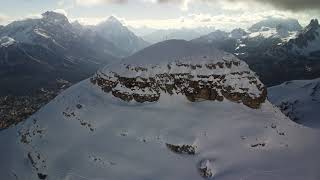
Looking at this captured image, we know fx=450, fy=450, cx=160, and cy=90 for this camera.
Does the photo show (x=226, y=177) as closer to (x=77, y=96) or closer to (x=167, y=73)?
(x=167, y=73)

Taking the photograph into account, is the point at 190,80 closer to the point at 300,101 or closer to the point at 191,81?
the point at 191,81

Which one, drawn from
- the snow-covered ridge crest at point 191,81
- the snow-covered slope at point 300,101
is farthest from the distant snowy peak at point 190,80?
the snow-covered slope at point 300,101

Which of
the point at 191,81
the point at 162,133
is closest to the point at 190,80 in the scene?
the point at 191,81

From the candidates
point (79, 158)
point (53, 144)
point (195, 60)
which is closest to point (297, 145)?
point (195, 60)

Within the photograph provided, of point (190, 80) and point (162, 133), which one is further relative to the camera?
point (190, 80)

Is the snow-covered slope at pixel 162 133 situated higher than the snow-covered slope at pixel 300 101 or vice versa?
the snow-covered slope at pixel 162 133

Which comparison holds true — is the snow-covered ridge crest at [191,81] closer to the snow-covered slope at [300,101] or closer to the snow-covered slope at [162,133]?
the snow-covered slope at [162,133]

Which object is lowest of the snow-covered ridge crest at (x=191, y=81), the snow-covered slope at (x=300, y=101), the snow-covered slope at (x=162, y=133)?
the snow-covered slope at (x=300, y=101)
